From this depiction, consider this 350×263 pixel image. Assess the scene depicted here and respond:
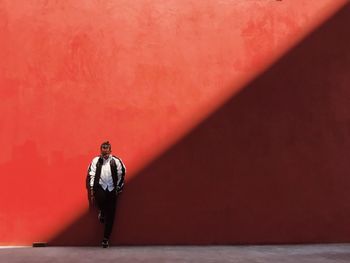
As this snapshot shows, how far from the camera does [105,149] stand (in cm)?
843

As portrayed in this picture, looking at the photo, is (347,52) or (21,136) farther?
(347,52)

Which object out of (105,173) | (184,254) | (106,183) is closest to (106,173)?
(105,173)

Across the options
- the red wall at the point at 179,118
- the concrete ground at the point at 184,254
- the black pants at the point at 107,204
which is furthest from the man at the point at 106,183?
the concrete ground at the point at 184,254

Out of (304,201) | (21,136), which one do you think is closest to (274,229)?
(304,201)

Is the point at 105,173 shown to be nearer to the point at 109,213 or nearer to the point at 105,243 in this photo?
the point at 109,213

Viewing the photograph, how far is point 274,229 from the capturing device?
8758 millimetres

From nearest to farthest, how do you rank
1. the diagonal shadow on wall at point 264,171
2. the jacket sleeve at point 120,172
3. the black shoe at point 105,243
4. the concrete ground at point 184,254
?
the concrete ground at point 184,254, the black shoe at point 105,243, the jacket sleeve at point 120,172, the diagonal shadow on wall at point 264,171

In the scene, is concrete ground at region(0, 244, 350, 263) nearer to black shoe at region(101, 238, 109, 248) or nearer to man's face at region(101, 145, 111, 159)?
black shoe at region(101, 238, 109, 248)

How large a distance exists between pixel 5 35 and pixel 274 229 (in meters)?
5.66

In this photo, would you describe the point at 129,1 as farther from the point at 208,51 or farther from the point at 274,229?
the point at 274,229

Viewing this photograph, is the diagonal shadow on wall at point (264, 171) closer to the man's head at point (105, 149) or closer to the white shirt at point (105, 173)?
the white shirt at point (105, 173)

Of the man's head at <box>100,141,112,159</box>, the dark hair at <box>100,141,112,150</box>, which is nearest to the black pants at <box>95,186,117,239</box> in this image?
the man's head at <box>100,141,112,159</box>

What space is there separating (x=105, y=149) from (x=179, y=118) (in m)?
1.38

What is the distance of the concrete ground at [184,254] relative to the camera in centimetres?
720
